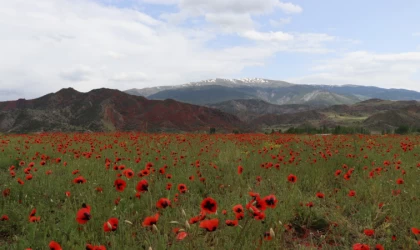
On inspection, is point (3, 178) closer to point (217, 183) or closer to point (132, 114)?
point (217, 183)

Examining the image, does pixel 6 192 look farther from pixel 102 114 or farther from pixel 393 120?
pixel 393 120

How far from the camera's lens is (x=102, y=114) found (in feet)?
199

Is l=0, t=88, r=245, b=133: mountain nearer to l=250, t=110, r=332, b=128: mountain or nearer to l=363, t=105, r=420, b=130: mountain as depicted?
l=363, t=105, r=420, b=130: mountain

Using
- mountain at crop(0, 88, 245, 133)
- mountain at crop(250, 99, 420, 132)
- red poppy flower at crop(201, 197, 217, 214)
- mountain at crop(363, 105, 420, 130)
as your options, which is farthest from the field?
mountain at crop(363, 105, 420, 130)

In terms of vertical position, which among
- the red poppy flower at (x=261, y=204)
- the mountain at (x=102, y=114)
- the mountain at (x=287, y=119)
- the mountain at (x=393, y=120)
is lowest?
the mountain at (x=287, y=119)

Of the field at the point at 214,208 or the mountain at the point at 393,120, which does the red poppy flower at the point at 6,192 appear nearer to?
the field at the point at 214,208

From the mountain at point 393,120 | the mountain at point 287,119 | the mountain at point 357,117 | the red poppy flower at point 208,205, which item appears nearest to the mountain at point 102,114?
the mountain at point 357,117

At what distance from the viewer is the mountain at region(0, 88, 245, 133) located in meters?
53.3

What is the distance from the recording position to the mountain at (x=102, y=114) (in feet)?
175

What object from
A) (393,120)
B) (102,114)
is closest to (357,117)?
(393,120)

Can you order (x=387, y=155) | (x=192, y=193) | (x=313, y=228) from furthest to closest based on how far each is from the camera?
(x=387, y=155)
(x=192, y=193)
(x=313, y=228)

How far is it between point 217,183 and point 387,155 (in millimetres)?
4735

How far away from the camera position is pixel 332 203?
4742 millimetres

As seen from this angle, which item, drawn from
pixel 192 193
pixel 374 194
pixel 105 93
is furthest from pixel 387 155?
pixel 105 93
